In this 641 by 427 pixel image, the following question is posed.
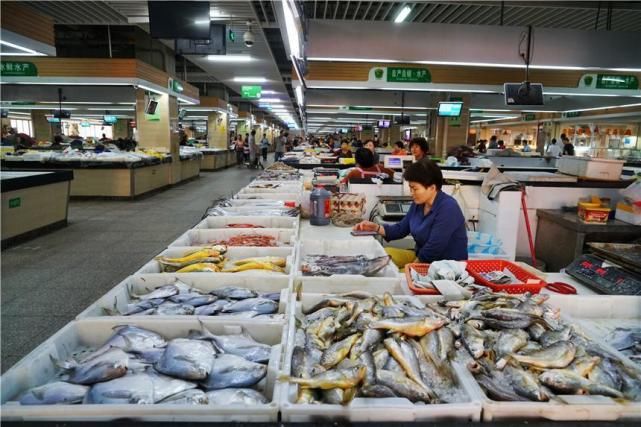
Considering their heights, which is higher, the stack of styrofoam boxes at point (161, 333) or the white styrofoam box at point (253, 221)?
the white styrofoam box at point (253, 221)

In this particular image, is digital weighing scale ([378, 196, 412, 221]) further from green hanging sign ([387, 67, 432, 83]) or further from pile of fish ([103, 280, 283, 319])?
green hanging sign ([387, 67, 432, 83])

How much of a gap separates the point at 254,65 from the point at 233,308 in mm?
14934

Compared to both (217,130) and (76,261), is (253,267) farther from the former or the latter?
(217,130)

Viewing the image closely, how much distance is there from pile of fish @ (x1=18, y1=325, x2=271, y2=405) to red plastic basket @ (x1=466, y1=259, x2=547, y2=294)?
131cm

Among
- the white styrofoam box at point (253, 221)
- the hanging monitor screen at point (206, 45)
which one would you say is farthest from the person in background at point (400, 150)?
the white styrofoam box at point (253, 221)

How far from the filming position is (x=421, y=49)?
8.20 m

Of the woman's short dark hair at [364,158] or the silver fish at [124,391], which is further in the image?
the woman's short dark hair at [364,158]

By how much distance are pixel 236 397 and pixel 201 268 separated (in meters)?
1.44

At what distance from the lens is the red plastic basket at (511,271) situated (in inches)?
92.0

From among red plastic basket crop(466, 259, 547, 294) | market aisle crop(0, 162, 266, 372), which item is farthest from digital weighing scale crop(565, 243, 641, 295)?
market aisle crop(0, 162, 266, 372)

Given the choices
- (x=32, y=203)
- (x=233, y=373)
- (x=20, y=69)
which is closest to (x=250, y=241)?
(x=233, y=373)

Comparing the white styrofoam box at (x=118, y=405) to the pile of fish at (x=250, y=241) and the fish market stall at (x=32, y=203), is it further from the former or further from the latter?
the fish market stall at (x=32, y=203)

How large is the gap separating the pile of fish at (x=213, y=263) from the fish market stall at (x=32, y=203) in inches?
196

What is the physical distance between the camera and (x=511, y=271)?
267cm
